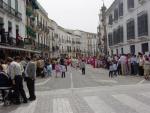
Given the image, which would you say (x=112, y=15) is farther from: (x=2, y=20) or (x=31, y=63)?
(x=31, y=63)

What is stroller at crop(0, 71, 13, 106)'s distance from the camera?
15242mm

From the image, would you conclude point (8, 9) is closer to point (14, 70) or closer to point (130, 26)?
point (130, 26)

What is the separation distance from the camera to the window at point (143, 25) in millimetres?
34722

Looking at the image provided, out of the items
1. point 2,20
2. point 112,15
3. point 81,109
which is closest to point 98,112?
point 81,109

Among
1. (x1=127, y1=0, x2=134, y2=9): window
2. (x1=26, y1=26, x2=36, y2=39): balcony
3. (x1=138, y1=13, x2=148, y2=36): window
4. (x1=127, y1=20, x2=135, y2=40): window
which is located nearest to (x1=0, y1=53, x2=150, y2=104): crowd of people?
(x1=138, y1=13, x2=148, y2=36): window

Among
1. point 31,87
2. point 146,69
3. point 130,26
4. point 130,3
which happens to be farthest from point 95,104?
point 130,26

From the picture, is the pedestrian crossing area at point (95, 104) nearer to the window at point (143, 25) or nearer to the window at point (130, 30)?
the window at point (143, 25)

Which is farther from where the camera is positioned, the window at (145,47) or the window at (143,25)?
the window at (145,47)

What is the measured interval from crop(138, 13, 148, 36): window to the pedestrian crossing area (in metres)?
18.6

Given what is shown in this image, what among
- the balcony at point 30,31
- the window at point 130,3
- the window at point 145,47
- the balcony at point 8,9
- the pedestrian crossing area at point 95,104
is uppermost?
the window at point 130,3

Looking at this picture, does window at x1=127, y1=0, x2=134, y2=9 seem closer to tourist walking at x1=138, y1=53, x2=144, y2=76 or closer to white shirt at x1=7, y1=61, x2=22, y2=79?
tourist walking at x1=138, y1=53, x2=144, y2=76

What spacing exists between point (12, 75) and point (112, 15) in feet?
138

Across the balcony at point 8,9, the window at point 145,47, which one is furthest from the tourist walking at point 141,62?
the balcony at point 8,9

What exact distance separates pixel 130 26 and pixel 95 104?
2831 cm
